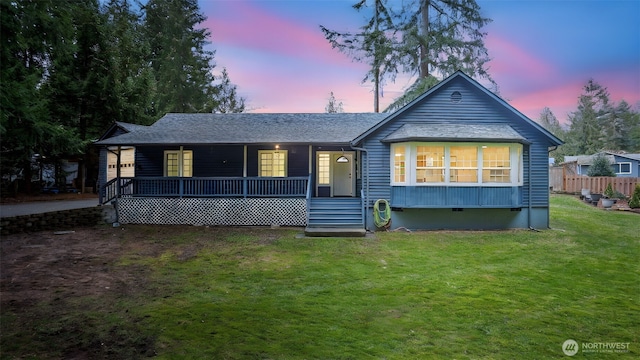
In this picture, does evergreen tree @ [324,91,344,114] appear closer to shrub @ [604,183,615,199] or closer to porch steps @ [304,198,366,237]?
shrub @ [604,183,615,199]

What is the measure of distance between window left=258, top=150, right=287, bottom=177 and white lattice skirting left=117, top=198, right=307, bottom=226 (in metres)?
2.68

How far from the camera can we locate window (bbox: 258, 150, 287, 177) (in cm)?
1617

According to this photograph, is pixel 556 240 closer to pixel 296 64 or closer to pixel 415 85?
pixel 415 85

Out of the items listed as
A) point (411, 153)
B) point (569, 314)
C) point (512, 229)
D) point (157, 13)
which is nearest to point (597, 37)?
point (512, 229)

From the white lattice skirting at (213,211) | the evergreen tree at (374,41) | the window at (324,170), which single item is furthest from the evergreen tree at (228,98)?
the white lattice skirting at (213,211)

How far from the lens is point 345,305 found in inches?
222

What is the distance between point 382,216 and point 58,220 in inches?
515

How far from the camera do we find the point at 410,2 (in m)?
23.8

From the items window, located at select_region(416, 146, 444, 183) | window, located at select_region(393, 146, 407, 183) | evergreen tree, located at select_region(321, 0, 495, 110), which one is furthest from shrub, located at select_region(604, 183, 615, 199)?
window, located at select_region(393, 146, 407, 183)

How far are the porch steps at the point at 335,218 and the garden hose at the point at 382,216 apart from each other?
58 cm

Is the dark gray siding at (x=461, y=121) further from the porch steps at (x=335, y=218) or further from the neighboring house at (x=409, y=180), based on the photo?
the porch steps at (x=335, y=218)

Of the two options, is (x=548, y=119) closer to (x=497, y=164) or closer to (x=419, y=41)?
(x=419, y=41)

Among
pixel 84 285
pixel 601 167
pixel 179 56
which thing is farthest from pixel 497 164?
pixel 179 56

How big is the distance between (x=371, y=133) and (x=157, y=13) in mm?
34109
